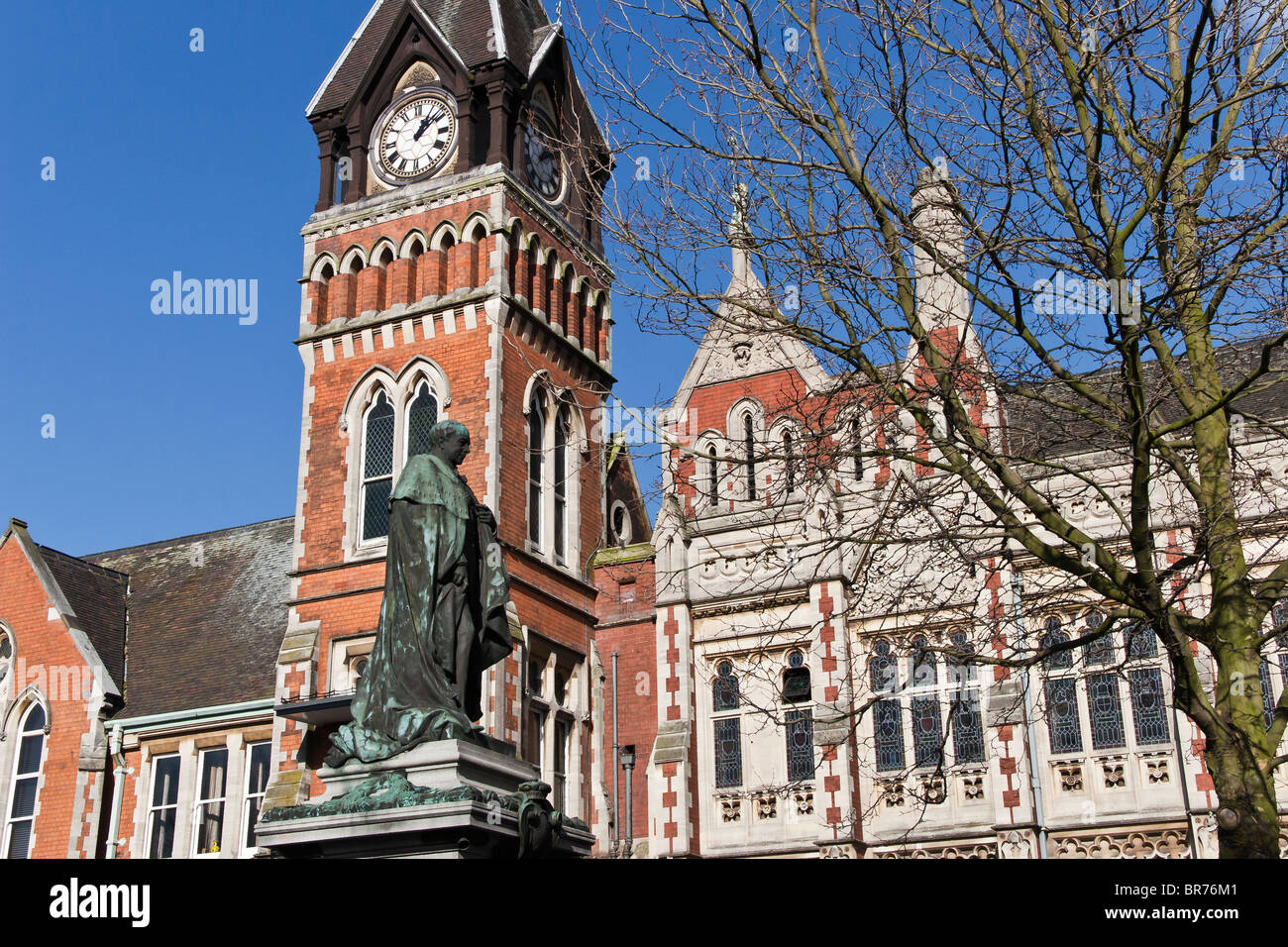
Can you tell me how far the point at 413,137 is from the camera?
90.6ft

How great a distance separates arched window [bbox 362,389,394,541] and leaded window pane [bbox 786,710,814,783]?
7.94 metres

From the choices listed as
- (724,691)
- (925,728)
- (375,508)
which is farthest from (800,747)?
(375,508)

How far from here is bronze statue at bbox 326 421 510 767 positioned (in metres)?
8.83

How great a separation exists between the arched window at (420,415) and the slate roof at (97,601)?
8.21 meters

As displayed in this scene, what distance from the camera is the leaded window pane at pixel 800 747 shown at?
2169 cm

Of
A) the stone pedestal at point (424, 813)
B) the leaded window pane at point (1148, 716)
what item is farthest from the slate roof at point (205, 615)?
the stone pedestal at point (424, 813)

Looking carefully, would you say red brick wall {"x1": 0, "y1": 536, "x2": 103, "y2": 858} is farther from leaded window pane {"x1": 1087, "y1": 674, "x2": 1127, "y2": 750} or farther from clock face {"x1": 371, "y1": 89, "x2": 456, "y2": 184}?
leaded window pane {"x1": 1087, "y1": 674, "x2": 1127, "y2": 750}

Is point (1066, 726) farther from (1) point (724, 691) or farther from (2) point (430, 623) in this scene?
(2) point (430, 623)

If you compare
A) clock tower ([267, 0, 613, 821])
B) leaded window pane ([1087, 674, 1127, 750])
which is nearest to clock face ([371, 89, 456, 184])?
clock tower ([267, 0, 613, 821])

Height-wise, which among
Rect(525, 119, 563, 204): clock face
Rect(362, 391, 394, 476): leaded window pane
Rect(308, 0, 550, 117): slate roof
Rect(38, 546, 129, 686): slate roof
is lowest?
Rect(38, 546, 129, 686): slate roof

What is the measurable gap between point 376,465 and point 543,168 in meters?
7.13

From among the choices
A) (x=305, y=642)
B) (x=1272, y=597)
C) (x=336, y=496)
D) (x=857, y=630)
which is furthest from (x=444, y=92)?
(x=1272, y=597)
